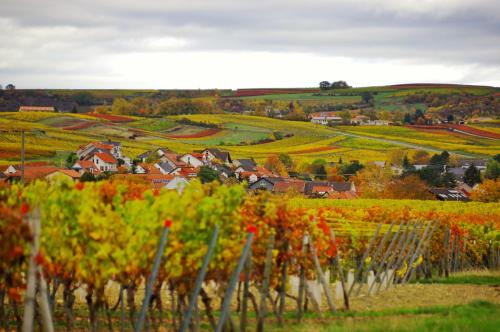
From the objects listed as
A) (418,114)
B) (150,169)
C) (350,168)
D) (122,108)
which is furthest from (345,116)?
(150,169)

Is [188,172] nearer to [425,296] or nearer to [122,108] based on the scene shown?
[425,296]

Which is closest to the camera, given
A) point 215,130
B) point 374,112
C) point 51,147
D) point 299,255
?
point 299,255

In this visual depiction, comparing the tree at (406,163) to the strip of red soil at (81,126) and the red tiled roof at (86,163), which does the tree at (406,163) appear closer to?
the red tiled roof at (86,163)

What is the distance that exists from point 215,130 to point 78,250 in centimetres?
14156

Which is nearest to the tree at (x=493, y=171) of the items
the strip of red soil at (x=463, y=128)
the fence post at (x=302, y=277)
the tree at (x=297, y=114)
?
the strip of red soil at (x=463, y=128)

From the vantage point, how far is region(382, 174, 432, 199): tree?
274 ft

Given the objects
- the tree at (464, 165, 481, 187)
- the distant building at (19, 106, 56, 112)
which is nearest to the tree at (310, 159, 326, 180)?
the tree at (464, 165, 481, 187)

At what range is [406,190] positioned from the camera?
8506 cm

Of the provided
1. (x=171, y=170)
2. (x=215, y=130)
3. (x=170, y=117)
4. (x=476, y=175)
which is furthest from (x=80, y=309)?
(x=170, y=117)

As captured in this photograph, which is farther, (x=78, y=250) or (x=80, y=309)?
(x=80, y=309)

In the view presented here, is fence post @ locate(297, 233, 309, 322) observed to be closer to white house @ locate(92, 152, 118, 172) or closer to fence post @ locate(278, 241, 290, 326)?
fence post @ locate(278, 241, 290, 326)

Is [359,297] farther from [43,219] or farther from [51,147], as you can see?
[51,147]

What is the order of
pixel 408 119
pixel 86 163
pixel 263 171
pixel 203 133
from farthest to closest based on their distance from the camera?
pixel 408 119 → pixel 203 133 → pixel 263 171 → pixel 86 163

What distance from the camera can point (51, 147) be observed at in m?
110
